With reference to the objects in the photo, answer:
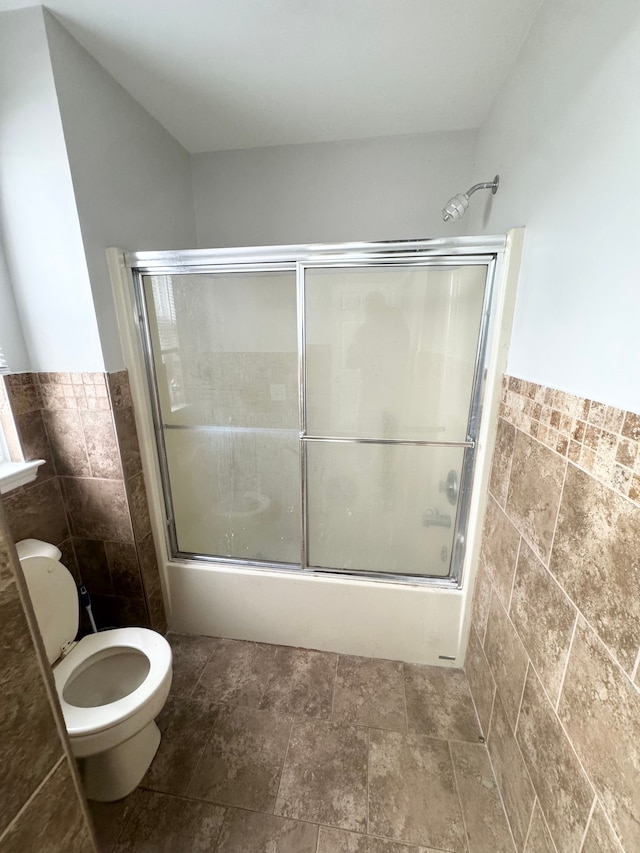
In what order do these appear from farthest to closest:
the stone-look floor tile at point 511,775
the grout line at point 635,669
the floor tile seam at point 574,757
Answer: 1. the stone-look floor tile at point 511,775
2. the floor tile seam at point 574,757
3. the grout line at point 635,669

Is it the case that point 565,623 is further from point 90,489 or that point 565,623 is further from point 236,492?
point 90,489

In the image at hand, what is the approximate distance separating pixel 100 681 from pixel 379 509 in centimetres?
138

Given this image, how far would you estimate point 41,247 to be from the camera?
3.90 feet

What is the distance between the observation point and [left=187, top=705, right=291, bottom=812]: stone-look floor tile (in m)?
1.13

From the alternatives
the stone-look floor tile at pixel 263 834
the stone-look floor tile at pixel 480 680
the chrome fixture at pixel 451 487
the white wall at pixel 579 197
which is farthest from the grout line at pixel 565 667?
the stone-look floor tile at pixel 263 834

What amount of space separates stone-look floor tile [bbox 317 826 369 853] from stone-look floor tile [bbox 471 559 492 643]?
74cm

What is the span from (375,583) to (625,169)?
1.57m

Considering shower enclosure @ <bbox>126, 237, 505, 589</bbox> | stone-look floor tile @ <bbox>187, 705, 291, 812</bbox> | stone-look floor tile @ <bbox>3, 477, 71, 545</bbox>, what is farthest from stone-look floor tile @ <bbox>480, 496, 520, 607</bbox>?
stone-look floor tile @ <bbox>3, 477, 71, 545</bbox>

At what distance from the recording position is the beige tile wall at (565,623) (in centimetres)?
66

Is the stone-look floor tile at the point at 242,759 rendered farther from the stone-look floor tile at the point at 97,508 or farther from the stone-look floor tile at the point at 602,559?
the stone-look floor tile at the point at 602,559

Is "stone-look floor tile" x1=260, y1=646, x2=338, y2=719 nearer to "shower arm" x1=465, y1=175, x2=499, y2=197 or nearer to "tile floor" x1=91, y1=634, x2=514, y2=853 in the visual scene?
"tile floor" x1=91, y1=634, x2=514, y2=853

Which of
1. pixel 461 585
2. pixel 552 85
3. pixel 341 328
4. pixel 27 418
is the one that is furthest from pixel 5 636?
pixel 552 85

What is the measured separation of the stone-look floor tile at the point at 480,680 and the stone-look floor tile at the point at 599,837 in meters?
0.48

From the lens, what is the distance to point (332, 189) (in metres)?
1.76
